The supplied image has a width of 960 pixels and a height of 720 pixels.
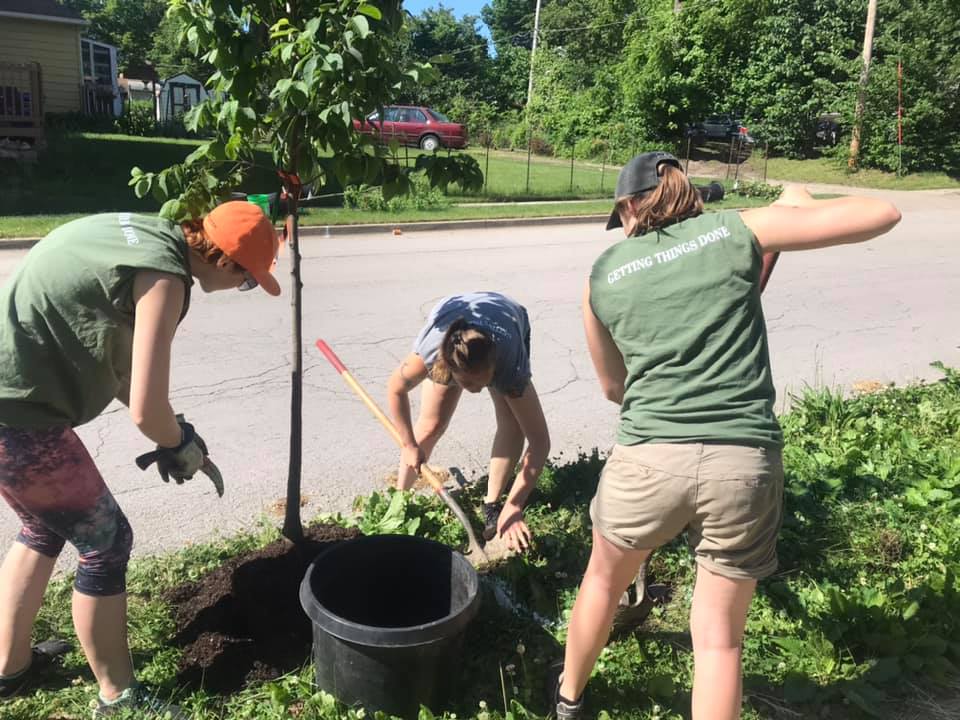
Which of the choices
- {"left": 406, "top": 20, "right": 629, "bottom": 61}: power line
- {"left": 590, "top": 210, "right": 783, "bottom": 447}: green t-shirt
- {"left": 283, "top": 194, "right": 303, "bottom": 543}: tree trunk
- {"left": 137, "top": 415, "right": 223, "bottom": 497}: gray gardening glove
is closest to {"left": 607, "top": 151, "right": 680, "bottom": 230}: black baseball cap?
{"left": 590, "top": 210, "right": 783, "bottom": 447}: green t-shirt

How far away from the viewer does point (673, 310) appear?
210 centimetres

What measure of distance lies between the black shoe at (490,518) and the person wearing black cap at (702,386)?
1299 millimetres

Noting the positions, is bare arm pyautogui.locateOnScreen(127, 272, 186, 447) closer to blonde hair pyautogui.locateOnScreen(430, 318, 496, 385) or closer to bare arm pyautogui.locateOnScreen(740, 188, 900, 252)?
blonde hair pyautogui.locateOnScreen(430, 318, 496, 385)

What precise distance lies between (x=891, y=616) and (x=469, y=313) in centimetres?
193

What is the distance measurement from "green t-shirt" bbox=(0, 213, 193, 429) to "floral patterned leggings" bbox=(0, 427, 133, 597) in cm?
7

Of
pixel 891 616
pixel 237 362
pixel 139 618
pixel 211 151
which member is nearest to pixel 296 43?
pixel 211 151

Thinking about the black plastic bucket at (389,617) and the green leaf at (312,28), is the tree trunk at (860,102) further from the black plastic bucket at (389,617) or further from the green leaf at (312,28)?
the green leaf at (312,28)

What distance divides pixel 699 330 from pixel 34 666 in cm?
235

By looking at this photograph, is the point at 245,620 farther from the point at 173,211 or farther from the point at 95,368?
the point at 173,211

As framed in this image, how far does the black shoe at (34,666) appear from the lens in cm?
253

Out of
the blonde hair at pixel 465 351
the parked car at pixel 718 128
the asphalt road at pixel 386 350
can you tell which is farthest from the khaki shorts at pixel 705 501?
the parked car at pixel 718 128

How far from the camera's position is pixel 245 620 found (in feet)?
9.64

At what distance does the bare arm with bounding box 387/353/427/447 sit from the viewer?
3344mm

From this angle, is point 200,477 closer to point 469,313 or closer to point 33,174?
point 469,313
